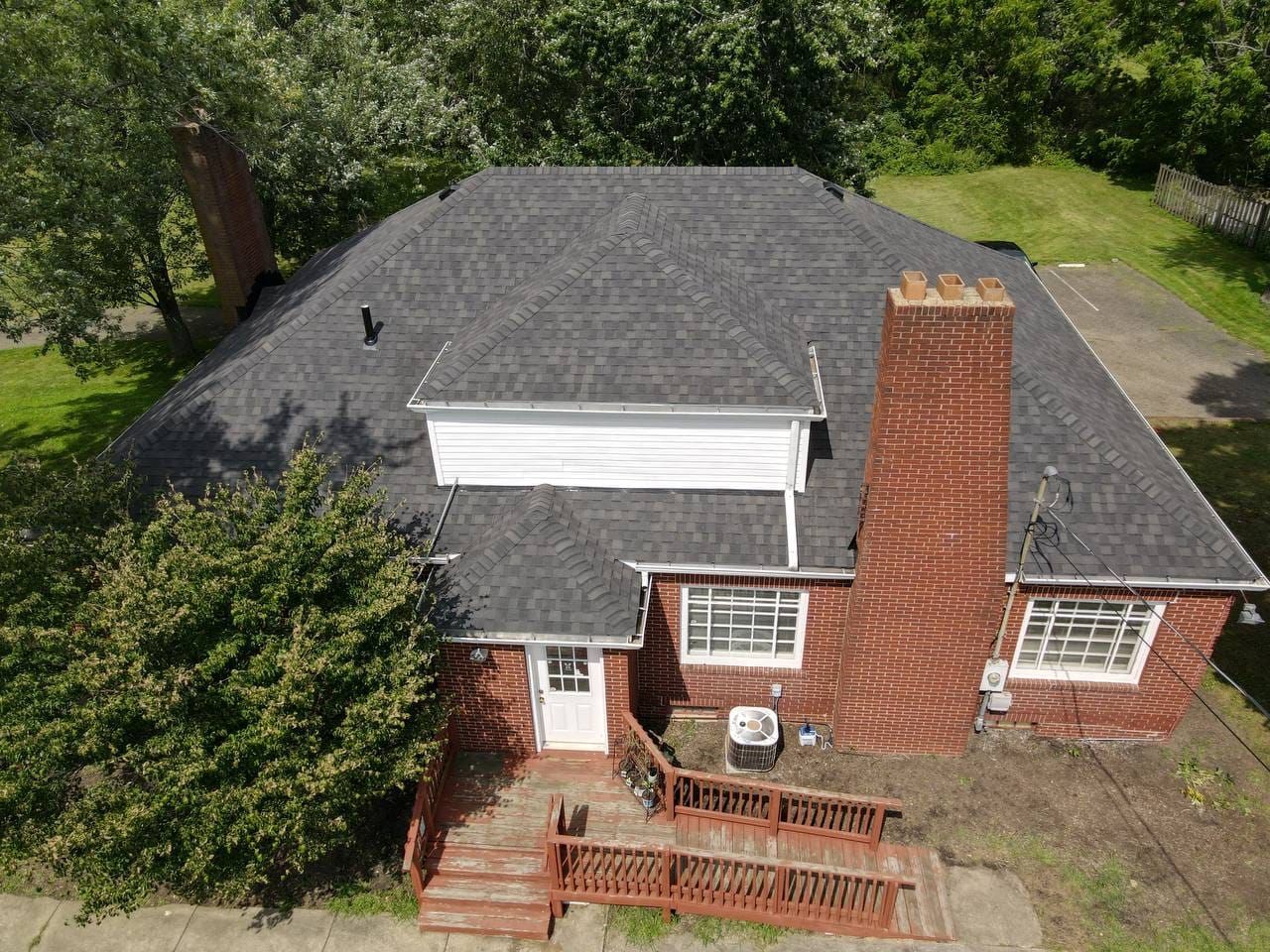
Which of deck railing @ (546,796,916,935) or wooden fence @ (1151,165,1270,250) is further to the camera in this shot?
wooden fence @ (1151,165,1270,250)

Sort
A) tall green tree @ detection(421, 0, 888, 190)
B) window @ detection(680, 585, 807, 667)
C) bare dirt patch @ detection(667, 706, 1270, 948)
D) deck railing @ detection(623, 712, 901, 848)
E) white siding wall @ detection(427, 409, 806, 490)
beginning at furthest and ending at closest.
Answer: tall green tree @ detection(421, 0, 888, 190) < window @ detection(680, 585, 807, 667) < white siding wall @ detection(427, 409, 806, 490) < deck railing @ detection(623, 712, 901, 848) < bare dirt patch @ detection(667, 706, 1270, 948)

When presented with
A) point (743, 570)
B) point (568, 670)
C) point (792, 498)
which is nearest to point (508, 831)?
point (568, 670)

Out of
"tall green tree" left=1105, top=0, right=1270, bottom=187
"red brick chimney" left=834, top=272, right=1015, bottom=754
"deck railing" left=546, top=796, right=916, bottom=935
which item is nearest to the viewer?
"red brick chimney" left=834, top=272, right=1015, bottom=754

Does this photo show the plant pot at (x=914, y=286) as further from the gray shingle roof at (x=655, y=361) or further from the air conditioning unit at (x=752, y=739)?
the air conditioning unit at (x=752, y=739)

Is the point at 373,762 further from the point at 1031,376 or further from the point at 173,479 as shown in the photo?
the point at 1031,376

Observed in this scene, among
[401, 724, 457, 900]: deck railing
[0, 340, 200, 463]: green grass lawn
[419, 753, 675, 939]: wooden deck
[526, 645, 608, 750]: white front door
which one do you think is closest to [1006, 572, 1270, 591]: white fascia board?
[526, 645, 608, 750]: white front door

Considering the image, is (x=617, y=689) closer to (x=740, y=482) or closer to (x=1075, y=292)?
(x=740, y=482)

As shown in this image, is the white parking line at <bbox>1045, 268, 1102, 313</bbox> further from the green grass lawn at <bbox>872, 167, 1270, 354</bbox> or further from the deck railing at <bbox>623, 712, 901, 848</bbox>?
the deck railing at <bbox>623, 712, 901, 848</bbox>
